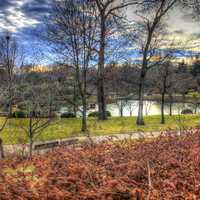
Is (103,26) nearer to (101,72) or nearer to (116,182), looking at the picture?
(101,72)

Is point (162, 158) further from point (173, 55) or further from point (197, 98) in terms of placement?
point (197, 98)

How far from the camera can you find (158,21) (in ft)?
76.1

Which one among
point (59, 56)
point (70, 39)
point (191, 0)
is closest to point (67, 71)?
point (59, 56)

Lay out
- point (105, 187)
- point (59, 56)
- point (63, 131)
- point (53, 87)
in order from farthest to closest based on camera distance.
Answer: point (59, 56), point (53, 87), point (63, 131), point (105, 187)

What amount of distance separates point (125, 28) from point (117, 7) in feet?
5.20

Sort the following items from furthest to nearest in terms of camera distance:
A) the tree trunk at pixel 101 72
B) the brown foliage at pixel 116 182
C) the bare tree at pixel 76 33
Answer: the tree trunk at pixel 101 72 < the bare tree at pixel 76 33 < the brown foliage at pixel 116 182

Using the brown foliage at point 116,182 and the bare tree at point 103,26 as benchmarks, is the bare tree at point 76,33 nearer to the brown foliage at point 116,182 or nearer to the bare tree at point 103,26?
the bare tree at point 103,26

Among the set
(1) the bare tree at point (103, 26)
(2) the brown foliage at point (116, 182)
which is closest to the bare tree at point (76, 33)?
(1) the bare tree at point (103, 26)

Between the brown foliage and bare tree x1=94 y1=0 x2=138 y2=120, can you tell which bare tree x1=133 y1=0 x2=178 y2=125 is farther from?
the brown foliage

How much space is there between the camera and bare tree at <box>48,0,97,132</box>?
20.4m

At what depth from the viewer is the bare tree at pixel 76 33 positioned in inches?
804

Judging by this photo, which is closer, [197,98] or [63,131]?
[63,131]

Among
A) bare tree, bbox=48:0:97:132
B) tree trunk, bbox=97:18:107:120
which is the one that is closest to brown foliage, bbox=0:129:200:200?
bare tree, bbox=48:0:97:132

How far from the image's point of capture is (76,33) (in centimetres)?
2052
